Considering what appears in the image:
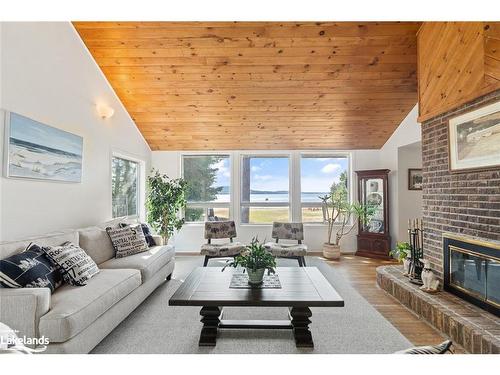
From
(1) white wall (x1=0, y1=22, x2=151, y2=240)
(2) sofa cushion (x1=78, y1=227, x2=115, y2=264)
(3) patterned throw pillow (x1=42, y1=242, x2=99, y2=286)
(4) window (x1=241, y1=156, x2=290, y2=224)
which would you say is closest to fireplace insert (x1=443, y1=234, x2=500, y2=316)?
(4) window (x1=241, y1=156, x2=290, y2=224)

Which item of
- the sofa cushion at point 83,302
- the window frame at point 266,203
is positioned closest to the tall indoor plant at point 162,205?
the window frame at point 266,203

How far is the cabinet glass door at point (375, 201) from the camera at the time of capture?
5.13m

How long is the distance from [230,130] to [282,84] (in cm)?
139

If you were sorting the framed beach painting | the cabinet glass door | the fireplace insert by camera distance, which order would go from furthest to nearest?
the cabinet glass door < the framed beach painting < the fireplace insert

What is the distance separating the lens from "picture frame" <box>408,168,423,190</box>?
197 inches

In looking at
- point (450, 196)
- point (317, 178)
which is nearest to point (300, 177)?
point (317, 178)

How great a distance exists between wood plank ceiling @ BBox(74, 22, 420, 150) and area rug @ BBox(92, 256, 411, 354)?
2859mm

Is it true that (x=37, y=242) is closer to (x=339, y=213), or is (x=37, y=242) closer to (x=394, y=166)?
(x=339, y=213)

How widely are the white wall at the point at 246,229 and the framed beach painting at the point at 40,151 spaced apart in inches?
91.3

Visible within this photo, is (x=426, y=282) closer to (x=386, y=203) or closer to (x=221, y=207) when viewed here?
(x=386, y=203)

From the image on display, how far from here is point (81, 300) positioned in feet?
6.50

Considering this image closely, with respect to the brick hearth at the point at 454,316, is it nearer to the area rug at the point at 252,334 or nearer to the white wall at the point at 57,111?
the area rug at the point at 252,334

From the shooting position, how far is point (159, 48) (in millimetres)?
3514

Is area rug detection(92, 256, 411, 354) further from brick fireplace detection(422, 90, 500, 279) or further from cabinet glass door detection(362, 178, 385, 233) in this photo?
cabinet glass door detection(362, 178, 385, 233)
